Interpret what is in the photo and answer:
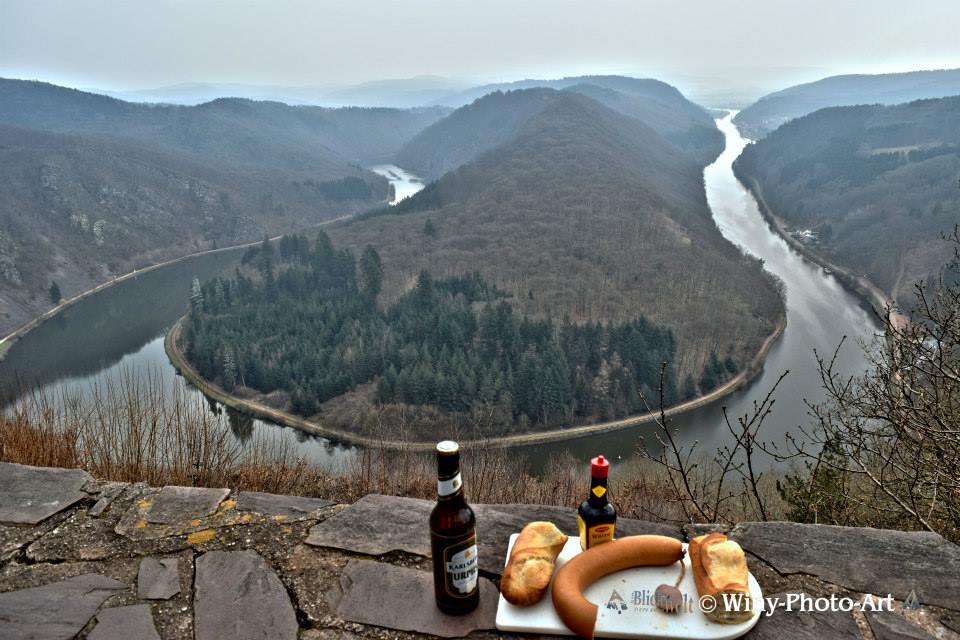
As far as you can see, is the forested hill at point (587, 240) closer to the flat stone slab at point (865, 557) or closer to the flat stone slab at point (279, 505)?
the flat stone slab at point (865, 557)

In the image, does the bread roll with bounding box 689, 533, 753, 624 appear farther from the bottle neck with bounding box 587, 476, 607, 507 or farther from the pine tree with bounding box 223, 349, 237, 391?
the pine tree with bounding box 223, 349, 237, 391

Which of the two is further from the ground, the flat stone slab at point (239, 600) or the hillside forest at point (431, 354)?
the flat stone slab at point (239, 600)

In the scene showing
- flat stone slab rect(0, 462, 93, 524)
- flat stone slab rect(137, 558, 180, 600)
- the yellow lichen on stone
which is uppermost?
flat stone slab rect(0, 462, 93, 524)

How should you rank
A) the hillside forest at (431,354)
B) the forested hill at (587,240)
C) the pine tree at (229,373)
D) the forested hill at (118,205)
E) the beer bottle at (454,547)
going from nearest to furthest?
the beer bottle at (454,547) < the hillside forest at (431,354) < the pine tree at (229,373) < the forested hill at (587,240) < the forested hill at (118,205)

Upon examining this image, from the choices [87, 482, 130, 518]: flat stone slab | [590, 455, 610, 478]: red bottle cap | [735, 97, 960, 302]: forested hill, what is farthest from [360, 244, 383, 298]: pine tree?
[590, 455, 610, 478]: red bottle cap

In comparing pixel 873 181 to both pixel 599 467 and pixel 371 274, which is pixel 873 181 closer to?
pixel 371 274

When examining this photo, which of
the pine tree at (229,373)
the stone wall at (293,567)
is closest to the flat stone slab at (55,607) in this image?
the stone wall at (293,567)
